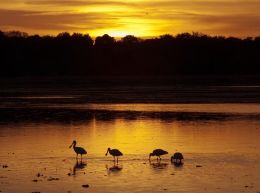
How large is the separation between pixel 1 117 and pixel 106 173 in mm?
16430

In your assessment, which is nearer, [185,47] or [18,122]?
[18,122]

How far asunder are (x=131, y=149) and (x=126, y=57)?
99489 mm

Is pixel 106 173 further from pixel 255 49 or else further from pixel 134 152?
pixel 255 49

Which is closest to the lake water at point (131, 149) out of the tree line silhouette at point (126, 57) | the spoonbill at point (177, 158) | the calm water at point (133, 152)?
the calm water at point (133, 152)

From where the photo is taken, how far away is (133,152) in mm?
18672

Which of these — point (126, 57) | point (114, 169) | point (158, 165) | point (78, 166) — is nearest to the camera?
point (114, 169)

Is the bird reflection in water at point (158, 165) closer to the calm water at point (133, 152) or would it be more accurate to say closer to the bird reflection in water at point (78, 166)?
the calm water at point (133, 152)

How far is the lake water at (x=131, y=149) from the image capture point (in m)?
14.2

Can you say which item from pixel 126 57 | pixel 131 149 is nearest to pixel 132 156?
pixel 131 149

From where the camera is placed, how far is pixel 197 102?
39781 mm

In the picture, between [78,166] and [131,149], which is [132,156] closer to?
[131,149]

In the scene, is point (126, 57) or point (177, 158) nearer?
point (177, 158)

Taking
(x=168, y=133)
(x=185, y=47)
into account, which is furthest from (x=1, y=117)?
(x=185, y=47)

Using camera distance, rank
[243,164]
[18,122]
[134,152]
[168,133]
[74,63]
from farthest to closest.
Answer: [74,63] < [18,122] < [168,133] < [134,152] < [243,164]
